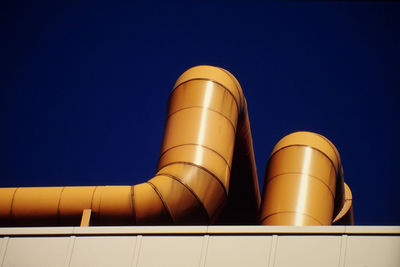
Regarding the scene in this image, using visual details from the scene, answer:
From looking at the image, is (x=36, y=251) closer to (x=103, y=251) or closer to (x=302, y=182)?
(x=103, y=251)

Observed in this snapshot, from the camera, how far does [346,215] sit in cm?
1908

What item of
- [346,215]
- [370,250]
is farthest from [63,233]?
[346,215]

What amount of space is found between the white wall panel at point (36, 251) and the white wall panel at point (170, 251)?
1.43 metres

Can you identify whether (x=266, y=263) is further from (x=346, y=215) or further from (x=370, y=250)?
(x=346, y=215)

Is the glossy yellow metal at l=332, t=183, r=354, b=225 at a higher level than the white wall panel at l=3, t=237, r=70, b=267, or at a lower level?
higher

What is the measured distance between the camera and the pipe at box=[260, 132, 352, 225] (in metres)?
14.1

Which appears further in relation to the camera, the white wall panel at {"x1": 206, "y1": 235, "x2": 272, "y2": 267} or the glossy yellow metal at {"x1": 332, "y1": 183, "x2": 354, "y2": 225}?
the glossy yellow metal at {"x1": 332, "y1": 183, "x2": 354, "y2": 225}

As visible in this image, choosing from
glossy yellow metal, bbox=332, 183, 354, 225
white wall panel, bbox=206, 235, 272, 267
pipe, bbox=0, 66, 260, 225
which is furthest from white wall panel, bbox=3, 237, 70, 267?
glossy yellow metal, bbox=332, 183, 354, 225

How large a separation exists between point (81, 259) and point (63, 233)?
2.13 ft

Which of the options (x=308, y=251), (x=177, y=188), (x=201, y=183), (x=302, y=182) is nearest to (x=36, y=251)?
(x=177, y=188)

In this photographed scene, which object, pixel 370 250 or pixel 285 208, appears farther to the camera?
pixel 285 208

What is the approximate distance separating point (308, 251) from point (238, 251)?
42.8 inches

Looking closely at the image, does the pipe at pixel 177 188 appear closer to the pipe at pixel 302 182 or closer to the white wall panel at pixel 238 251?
the pipe at pixel 302 182

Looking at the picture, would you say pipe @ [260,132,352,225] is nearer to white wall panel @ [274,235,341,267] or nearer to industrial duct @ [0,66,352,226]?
industrial duct @ [0,66,352,226]
